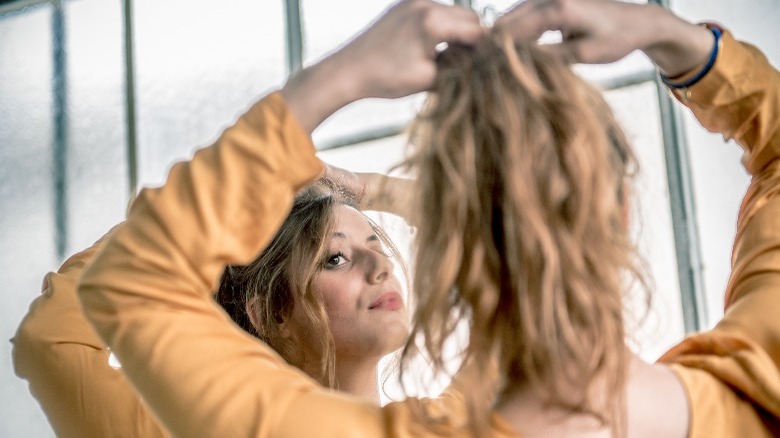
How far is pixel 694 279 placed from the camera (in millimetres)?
2631

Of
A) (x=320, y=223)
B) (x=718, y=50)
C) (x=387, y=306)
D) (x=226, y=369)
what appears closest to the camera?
(x=226, y=369)

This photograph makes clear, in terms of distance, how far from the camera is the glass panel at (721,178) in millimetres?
2650

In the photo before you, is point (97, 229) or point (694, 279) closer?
point (694, 279)

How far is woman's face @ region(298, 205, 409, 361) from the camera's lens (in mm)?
1546

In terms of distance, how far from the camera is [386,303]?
5.14 feet

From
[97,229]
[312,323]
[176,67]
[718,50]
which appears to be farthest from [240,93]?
[718,50]

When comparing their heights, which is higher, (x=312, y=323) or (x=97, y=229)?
(x=312, y=323)

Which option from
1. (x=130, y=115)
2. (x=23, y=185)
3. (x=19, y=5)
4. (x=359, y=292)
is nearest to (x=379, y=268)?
(x=359, y=292)

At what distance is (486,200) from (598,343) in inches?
5.0

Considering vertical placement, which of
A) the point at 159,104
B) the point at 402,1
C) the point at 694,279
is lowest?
the point at 694,279

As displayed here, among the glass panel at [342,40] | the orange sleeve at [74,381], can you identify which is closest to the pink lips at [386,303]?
the orange sleeve at [74,381]

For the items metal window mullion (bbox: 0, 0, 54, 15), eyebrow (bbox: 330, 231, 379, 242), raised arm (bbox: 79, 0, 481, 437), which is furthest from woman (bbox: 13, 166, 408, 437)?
metal window mullion (bbox: 0, 0, 54, 15)

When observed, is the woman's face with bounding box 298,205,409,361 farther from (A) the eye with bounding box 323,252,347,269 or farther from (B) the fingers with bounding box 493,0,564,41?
(B) the fingers with bounding box 493,0,564,41

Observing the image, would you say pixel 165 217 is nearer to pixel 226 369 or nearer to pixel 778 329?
pixel 226 369
